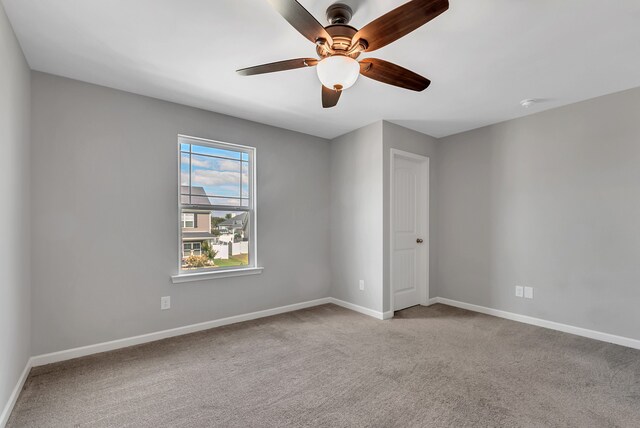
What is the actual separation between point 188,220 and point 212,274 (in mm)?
640

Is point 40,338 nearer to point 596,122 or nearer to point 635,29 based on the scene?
point 635,29

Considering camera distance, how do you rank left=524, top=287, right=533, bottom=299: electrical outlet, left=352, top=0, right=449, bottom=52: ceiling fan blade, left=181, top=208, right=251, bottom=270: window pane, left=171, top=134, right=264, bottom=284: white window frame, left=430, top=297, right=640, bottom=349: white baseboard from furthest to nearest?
left=524, top=287, right=533, bottom=299: electrical outlet → left=181, top=208, right=251, bottom=270: window pane → left=171, top=134, right=264, bottom=284: white window frame → left=430, top=297, right=640, bottom=349: white baseboard → left=352, top=0, right=449, bottom=52: ceiling fan blade

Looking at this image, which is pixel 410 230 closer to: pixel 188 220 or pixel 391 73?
pixel 391 73

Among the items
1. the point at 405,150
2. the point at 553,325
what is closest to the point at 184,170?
the point at 405,150

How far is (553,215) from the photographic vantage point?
10.8ft

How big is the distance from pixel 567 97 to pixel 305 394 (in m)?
3.59

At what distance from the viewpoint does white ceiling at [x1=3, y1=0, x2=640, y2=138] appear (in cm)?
179

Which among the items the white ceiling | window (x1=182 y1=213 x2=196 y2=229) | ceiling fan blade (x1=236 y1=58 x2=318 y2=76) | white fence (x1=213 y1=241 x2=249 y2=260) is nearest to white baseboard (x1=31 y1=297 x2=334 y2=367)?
white fence (x1=213 y1=241 x2=249 y2=260)

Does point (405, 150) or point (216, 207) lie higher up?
point (405, 150)

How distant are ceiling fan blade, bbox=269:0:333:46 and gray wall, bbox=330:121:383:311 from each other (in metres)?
2.23

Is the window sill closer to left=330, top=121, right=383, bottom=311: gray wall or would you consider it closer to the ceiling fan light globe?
left=330, top=121, right=383, bottom=311: gray wall

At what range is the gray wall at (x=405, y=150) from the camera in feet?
12.1

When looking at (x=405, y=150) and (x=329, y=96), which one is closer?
(x=329, y=96)

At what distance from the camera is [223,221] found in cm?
352
